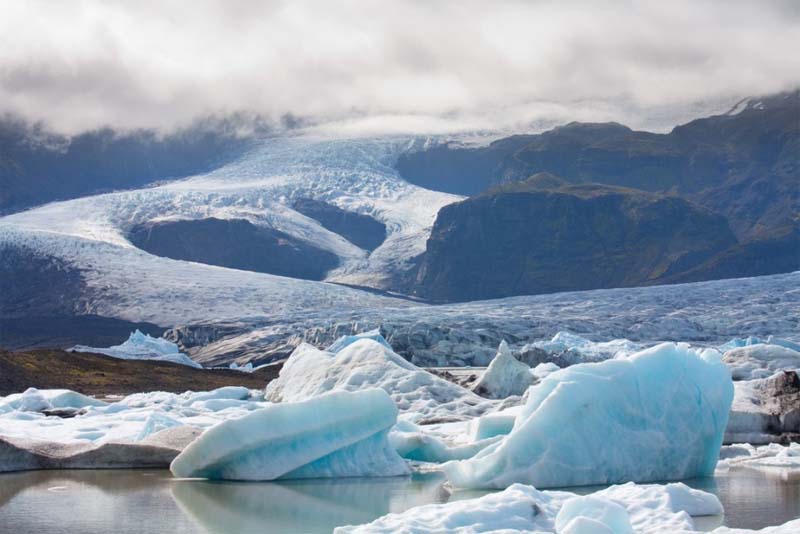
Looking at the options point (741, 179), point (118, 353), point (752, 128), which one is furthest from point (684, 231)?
point (118, 353)

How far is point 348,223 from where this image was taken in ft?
352

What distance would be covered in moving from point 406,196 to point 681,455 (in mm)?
95521

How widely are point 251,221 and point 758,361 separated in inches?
3115

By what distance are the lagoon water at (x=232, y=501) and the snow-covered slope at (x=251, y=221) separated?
45.9 m

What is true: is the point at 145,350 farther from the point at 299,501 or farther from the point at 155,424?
the point at 299,501

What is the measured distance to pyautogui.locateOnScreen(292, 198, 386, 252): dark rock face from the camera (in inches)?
3964

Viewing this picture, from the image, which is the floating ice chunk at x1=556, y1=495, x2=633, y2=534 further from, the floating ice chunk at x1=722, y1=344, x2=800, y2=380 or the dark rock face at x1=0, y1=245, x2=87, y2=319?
the dark rock face at x1=0, y1=245, x2=87, y2=319

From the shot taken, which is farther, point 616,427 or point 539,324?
point 539,324

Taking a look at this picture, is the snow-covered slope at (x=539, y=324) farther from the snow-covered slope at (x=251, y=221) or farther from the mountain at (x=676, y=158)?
the mountain at (x=676, y=158)

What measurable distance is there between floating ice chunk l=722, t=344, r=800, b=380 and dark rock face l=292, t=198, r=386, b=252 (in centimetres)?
7795

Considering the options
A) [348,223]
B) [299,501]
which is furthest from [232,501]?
[348,223]

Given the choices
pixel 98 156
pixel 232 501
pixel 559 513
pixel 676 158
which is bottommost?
pixel 232 501

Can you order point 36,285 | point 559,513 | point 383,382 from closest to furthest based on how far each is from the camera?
point 559,513, point 383,382, point 36,285

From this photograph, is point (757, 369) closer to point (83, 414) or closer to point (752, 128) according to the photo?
point (83, 414)
